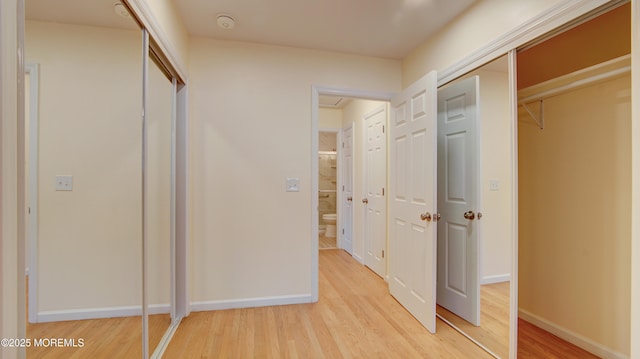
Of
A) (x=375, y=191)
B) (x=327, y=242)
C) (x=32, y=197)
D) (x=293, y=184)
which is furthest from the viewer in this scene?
(x=327, y=242)

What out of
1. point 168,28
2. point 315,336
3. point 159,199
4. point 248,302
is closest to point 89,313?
point 159,199

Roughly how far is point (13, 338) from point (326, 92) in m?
2.65

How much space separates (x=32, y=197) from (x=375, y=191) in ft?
10.9

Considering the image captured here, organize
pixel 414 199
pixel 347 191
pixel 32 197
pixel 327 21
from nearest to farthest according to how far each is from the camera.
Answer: pixel 32 197
pixel 327 21
pixel 414 199
pixel 347 191

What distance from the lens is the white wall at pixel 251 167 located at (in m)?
2.59

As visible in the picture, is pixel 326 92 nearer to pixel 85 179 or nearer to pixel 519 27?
pixel 519 27

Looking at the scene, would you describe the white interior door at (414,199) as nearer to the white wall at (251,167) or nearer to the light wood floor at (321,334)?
the light wood floor at (321,334)

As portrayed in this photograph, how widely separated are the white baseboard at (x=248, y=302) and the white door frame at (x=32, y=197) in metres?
1.85

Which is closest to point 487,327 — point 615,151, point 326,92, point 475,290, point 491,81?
point 475,290

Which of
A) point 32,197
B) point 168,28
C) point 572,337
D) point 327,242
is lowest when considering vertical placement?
point 327,242

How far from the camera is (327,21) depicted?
232 centimetres

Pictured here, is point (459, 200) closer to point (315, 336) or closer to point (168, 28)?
point (315, 336)

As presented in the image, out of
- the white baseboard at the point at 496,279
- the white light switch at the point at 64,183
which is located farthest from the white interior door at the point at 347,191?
Result: the white light switch at the point at 64,183

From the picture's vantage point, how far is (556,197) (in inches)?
78.7
